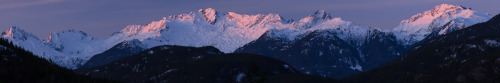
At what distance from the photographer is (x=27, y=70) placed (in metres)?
122

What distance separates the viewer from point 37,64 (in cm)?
13000

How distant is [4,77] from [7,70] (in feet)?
9.82

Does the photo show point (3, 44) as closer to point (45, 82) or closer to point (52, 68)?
point (52, 68)

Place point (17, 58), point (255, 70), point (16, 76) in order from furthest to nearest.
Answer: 1. point (17, 58)
2. point (16, 76)
3. point (255, 70)

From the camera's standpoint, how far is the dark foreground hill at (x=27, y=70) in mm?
117188

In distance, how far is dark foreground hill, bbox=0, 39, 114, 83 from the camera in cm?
11719

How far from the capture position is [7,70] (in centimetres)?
11731

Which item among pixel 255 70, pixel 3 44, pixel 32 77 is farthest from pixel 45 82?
pixel 255 70

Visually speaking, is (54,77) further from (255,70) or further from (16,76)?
Answer: (255,70)

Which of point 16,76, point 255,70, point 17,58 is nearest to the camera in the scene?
point 255,70

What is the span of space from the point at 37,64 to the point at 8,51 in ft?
20.4

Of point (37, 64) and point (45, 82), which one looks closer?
point (45, 82)

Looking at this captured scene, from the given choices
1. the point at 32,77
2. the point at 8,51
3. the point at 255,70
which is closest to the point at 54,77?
the point at 32,77

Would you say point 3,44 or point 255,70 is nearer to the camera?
point 255,70
